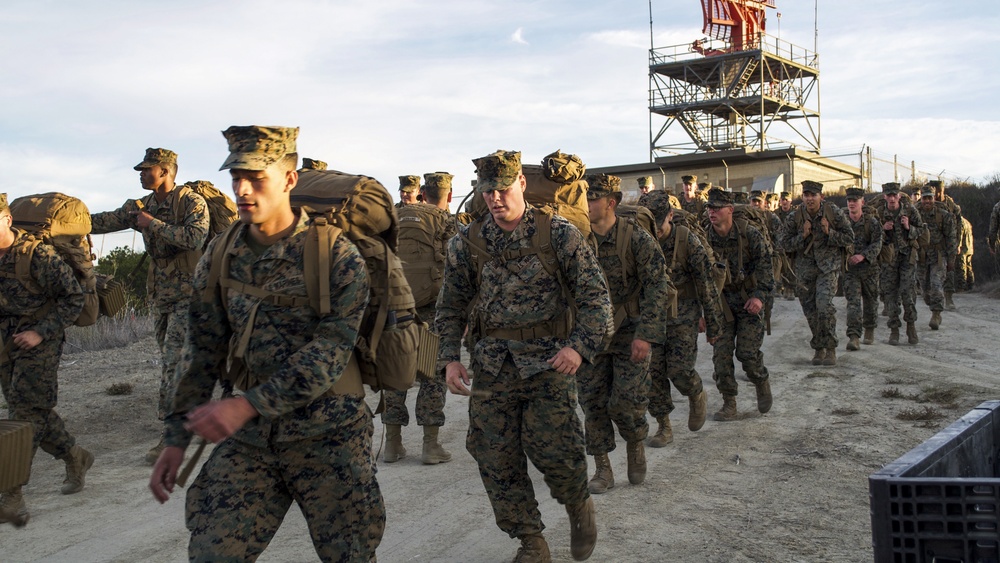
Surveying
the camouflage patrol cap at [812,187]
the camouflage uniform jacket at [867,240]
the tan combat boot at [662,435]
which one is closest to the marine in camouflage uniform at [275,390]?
the tan combat boot at [662,435]

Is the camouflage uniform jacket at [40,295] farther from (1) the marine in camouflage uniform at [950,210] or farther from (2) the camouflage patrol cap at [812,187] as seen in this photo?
(1) the marine in camouflage uniform at [950,210]

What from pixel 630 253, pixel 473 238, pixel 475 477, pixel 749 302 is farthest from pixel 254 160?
pixel 749 302

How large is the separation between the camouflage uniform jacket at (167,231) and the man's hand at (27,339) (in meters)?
1.44

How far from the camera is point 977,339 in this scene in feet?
52.6

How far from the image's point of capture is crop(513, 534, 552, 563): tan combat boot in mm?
5508

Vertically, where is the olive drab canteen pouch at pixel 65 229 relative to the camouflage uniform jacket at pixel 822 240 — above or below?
above

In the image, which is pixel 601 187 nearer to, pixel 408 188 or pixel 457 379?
pixel 457 379

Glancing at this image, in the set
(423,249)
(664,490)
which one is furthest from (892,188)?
(664,490)

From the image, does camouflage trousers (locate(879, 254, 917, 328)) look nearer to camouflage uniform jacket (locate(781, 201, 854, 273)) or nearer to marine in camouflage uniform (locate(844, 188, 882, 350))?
marine in camouflage uniform (locate(844, 188, 882, 350))

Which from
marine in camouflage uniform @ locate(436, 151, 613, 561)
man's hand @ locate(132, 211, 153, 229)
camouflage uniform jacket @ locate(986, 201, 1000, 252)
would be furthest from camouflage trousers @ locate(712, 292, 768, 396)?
camouflage uniform jacket @ locate(986, 201, 1000, 252)

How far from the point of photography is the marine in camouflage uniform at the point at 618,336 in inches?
283

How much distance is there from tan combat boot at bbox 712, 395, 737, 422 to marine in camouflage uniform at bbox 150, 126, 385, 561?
22.0 ft

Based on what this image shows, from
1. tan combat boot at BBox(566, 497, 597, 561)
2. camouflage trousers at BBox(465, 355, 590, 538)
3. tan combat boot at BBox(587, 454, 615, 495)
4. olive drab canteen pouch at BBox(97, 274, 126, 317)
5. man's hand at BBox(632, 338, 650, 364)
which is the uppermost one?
olive drab canteen pouch at BBox(97, 274, 126, 317)

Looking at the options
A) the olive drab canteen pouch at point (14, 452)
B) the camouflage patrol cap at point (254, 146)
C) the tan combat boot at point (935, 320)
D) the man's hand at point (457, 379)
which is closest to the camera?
the camouflage patrol cap at point (254, 146)
